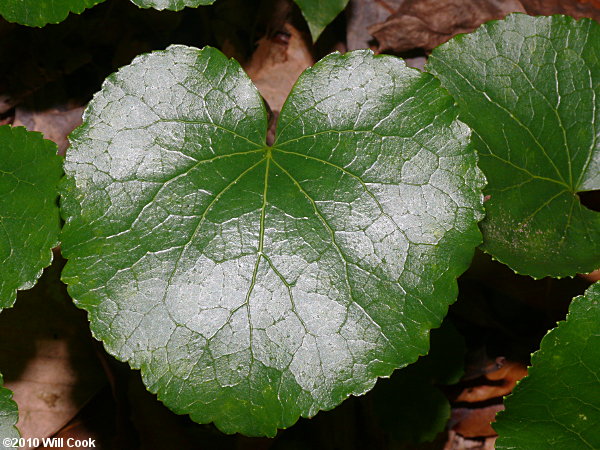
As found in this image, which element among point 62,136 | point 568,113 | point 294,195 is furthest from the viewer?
point 62,136

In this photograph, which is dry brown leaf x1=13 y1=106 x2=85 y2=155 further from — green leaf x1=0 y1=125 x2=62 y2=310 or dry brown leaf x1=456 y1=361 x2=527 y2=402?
dry brown leaf x1=456 y1=361 x2=527 y2=402

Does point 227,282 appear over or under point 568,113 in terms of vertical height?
under

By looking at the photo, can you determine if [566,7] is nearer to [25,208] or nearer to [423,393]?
[423,393]

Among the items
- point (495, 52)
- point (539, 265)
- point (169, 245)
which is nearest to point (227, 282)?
point (169, 245)

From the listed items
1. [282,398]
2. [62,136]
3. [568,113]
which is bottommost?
[282,398]

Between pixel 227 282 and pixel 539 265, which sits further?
pixel 539 265

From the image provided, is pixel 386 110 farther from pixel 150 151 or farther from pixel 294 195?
pixel 150 151
